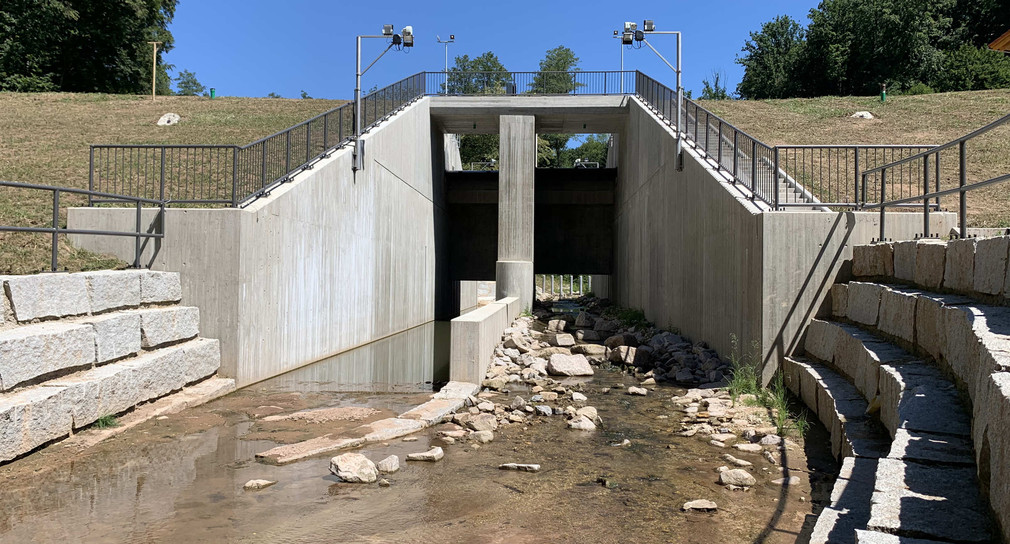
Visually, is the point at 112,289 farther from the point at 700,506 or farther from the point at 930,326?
the point at 930,326

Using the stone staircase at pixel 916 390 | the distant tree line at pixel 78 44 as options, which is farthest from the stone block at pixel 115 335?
the distant tree line at pixel 78 44

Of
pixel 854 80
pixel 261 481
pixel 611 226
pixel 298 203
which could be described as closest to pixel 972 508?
pixel 261 481

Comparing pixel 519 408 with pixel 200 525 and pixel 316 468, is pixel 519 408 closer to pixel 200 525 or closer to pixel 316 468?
pixel 316 468

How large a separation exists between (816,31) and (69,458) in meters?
61.9

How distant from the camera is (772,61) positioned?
62656 mm

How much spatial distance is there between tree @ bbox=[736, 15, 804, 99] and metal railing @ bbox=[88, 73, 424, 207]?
1908 inches

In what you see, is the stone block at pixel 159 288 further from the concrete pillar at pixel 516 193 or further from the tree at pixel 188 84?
the tree at pixel 188 84

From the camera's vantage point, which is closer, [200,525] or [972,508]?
[972,508]

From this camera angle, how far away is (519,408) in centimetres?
1018

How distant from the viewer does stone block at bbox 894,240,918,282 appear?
321 inches

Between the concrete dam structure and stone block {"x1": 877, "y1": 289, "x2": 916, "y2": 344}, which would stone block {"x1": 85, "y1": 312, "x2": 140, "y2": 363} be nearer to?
the concrete dam structure

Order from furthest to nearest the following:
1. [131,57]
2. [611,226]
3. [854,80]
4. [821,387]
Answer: [854,80] < [131,57] < [611,226] < [821,387]

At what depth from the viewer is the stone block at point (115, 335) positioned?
29.8 ft

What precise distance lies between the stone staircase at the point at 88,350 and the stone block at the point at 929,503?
25.2 feet
